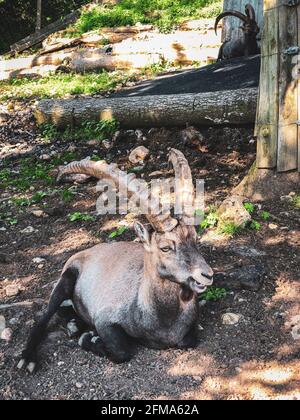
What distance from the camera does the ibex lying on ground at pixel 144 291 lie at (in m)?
4.35

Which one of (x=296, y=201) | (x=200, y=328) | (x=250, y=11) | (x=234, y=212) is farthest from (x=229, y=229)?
(x=250, y=11)

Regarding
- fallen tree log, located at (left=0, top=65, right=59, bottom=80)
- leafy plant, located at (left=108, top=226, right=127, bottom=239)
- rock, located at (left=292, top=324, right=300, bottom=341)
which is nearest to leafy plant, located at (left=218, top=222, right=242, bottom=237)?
leafy plant, located at (left=108, top=226, right=127, bottom=239)

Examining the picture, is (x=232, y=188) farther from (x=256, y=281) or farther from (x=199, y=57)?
(x=199, y=57)

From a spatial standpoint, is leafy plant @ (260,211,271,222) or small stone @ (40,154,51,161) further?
small stone @ (40,154,51,161)

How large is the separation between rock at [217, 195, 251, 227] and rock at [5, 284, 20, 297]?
2.47m

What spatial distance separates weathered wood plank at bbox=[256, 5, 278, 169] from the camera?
6555 millimetres

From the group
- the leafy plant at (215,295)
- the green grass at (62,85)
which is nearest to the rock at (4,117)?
the green grass at (62,85)

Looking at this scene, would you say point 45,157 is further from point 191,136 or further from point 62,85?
point 62,85

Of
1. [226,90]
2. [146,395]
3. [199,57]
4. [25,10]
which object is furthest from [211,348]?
[25,10]

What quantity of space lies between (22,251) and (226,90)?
15.7 ft

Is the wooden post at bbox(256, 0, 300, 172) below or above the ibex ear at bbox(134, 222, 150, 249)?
above

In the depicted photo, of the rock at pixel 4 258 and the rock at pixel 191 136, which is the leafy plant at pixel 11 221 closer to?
the rock at pixel 4 258

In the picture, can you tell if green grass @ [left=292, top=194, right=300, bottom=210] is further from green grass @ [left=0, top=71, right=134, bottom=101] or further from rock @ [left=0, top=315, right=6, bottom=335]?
green grass @ [left=0, top=71, right=134, bottom=101]

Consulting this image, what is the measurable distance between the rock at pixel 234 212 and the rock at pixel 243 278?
88 centimetres
